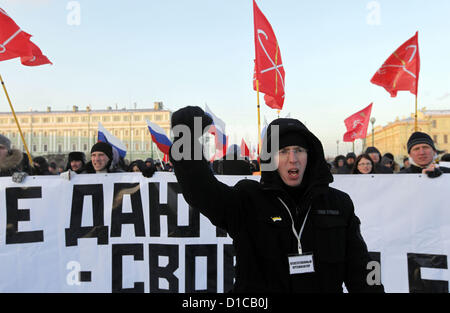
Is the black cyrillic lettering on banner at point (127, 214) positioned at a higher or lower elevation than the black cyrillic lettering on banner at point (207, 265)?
higher

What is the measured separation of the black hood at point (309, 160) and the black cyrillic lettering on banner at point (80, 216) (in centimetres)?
233

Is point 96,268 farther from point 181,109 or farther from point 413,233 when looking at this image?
point 413,233

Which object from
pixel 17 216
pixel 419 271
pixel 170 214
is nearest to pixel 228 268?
pixel 170 214

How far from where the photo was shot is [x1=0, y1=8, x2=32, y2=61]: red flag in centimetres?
469

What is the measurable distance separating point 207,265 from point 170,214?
65 cm

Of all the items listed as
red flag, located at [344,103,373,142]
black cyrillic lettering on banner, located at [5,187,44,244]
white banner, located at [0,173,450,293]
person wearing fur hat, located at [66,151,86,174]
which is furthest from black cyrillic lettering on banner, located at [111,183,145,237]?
red flag, located at [344,103,373,142]

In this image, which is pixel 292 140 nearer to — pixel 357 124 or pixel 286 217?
pixel 286 217

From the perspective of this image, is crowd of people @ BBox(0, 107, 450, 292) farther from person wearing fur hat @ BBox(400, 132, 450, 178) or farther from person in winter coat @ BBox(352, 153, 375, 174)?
person in winter coat @ BBox(352, 153, 375, 174)

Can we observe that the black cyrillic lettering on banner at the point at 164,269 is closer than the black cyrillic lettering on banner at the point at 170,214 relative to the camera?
Yes

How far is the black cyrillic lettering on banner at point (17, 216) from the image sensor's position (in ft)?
11.1

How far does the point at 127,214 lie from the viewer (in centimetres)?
348

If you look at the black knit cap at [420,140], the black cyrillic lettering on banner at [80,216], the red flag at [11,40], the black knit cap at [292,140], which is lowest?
the black cyrillic lettering on banner at [80,216]

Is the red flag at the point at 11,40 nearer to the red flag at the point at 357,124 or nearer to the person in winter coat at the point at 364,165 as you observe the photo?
the person in winter coat at the point at 364,165

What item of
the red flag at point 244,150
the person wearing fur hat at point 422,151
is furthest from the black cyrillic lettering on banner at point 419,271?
the red flag at point 244,150
